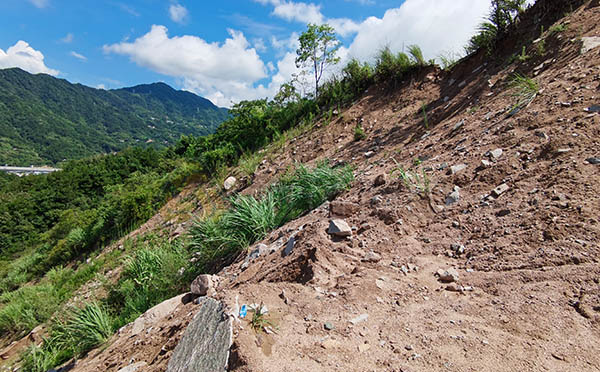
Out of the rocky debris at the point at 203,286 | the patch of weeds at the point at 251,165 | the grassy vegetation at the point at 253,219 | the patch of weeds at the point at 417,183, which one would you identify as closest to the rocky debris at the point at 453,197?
the patch of weeds at the point at 417,183

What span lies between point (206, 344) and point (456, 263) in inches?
71.7

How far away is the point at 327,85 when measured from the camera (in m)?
9.09

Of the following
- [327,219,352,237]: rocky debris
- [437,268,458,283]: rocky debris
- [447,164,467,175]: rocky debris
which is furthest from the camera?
[447,164,467,175]: rocky debris

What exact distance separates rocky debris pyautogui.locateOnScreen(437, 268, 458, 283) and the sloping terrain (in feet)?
0.04

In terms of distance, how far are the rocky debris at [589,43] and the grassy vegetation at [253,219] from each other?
11.4 ft

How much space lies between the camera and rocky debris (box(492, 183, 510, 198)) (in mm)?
2525

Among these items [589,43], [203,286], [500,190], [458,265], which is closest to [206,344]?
[203,286]

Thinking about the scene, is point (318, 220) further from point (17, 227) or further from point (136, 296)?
point (17, 227)

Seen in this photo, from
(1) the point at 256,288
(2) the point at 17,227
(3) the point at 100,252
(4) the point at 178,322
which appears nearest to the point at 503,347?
(1) the point at 256,288

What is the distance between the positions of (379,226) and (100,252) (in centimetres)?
860

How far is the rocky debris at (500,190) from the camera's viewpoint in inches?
99.4

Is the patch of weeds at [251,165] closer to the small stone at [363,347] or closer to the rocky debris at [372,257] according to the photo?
the rocky debris at [372,257]

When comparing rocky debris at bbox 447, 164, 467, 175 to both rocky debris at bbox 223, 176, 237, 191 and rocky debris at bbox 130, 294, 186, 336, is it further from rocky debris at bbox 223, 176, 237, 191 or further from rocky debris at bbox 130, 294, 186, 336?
rocky debris at bbox 223, 176, 237, 191

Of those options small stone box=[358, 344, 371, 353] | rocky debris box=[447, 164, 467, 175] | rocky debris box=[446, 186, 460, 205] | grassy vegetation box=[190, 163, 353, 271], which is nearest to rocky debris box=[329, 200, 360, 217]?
grassy vegetation box=[190, 163, 353, 271]
